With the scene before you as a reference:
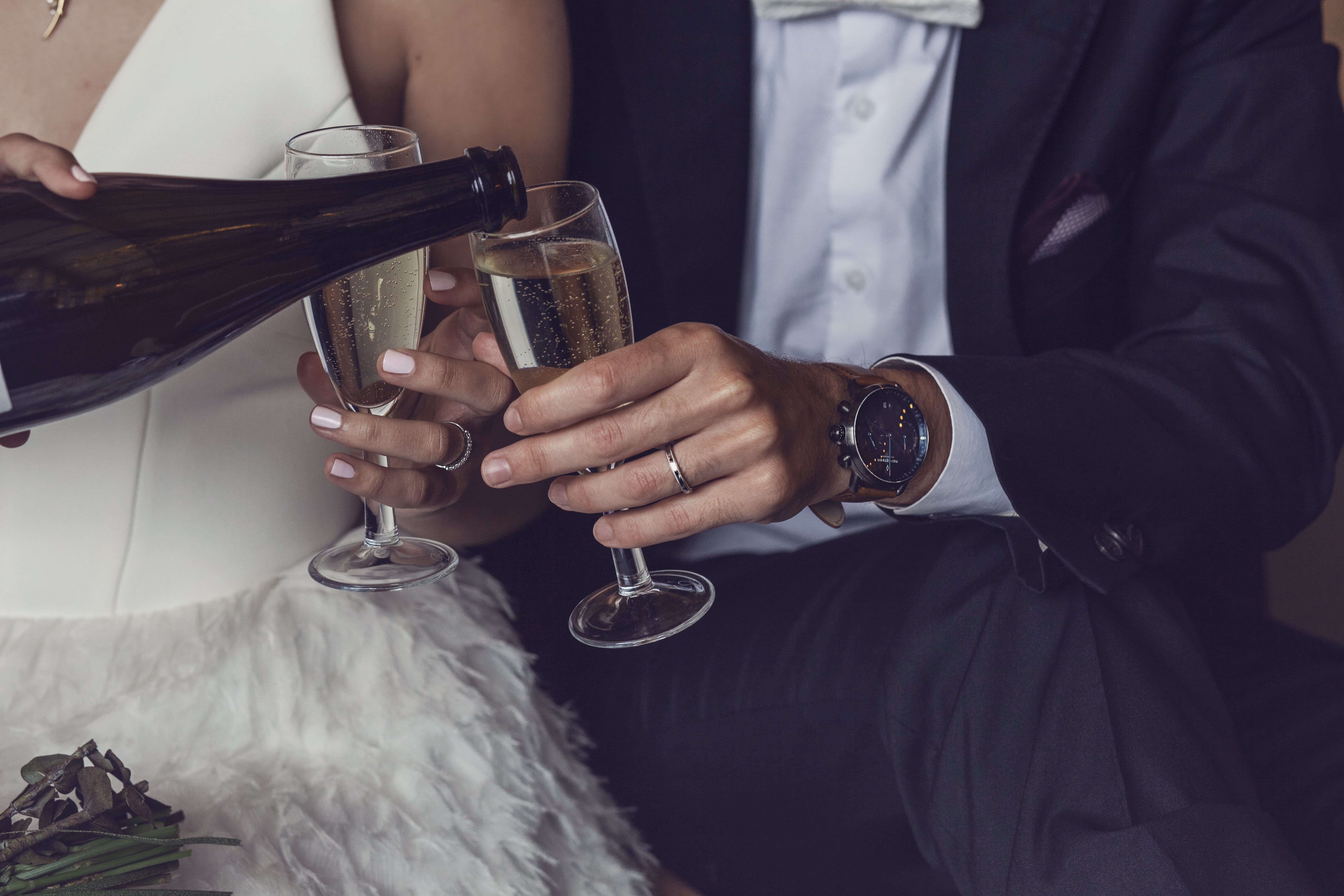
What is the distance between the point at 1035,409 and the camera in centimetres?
88

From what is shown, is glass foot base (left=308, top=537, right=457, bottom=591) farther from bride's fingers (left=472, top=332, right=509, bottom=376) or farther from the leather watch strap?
the leather watch strap

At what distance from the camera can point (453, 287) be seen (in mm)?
771

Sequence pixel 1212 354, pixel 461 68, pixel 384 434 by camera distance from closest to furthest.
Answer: pixel 384 434 → pixel 461 68 → pixel 1212 354

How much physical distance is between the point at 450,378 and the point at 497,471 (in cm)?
8

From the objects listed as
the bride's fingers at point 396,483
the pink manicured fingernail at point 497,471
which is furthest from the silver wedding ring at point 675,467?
the bride's fingers at point 396,483

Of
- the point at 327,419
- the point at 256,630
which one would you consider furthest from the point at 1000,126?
the point at 256,630

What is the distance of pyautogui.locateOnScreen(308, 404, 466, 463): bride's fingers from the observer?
685mm

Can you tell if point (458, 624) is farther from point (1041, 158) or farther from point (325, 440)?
point (1041, 158)

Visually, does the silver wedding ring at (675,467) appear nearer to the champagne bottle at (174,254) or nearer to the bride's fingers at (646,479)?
the bride's fingers at (646,479)

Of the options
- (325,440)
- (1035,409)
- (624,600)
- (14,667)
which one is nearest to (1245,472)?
(1035,409)

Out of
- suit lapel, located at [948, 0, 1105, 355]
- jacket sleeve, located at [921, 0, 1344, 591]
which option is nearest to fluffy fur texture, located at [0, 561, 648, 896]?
jacket sleeve, located at [921, 0, 1344, 591]

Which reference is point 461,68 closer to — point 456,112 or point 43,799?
point 456,112

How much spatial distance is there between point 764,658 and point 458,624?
0.31 metres

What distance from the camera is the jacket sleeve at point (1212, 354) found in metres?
0.89
